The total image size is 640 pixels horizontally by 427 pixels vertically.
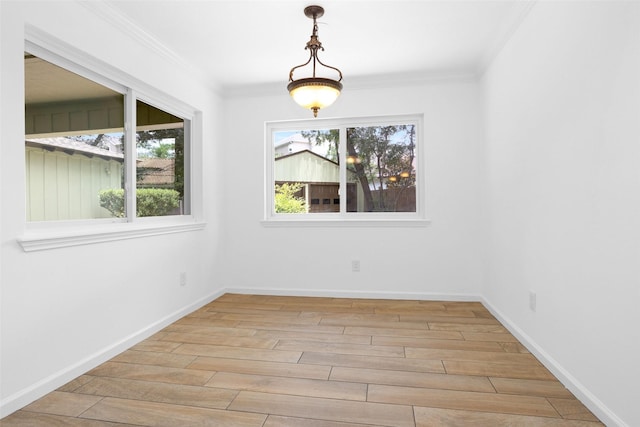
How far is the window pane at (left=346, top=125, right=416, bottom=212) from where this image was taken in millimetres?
4059

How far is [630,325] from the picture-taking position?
60.1 inches

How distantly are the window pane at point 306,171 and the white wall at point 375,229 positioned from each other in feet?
0.76

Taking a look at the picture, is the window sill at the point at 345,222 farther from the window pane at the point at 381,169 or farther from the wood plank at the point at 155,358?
the wood plank at the point at 155,358

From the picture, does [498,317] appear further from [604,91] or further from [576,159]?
[604,91]

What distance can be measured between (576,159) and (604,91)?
37 centimetres

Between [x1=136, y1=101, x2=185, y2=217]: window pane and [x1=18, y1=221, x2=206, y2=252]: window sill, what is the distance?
0.19 m

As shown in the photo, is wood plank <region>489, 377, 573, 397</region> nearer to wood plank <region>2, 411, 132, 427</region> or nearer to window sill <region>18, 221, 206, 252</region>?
wood plank <region>2, 411, 132, 427</region>

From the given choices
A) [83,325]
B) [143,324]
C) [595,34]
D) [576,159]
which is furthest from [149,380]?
[595,34]

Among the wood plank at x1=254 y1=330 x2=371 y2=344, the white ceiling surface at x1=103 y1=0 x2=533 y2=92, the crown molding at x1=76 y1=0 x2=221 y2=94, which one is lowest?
the wood plank at x1=254 y1=330 x2=371 y2=344

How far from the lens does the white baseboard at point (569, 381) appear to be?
166cm

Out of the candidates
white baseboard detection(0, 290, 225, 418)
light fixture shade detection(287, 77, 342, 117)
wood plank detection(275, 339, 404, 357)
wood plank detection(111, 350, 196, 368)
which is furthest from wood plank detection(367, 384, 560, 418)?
light fixture shade detection(287, 77, 342, 117)

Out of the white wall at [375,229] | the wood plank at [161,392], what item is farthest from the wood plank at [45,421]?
the white wall at [375,229]

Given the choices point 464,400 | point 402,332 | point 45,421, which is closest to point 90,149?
point 45,421

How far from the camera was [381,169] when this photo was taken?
411 cm
